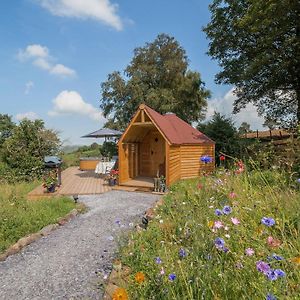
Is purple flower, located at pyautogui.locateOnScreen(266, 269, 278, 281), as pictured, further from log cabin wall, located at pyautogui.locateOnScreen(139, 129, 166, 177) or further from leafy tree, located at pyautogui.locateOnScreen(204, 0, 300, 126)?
leafy tree, located at pyautogui.locateOnScreen(204, 0, 300, 126)

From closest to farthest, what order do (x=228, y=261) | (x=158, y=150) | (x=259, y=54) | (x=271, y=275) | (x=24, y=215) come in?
(x=271, y=275), (x=228, y=261), (x=24, y=215), (x=158, y=150), (x=259, y=54)

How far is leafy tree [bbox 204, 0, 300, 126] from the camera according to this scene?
555 inches

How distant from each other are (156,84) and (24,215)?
2114cm

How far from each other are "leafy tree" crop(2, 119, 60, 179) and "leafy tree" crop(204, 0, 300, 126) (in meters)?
11.8

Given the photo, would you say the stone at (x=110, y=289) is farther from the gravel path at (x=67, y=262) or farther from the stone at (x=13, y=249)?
the stone at (x=13, y=249)

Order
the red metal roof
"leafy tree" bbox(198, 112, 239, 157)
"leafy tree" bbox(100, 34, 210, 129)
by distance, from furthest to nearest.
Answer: "leafy tree" bbox(100, 34, 210, 129)
"leafy tree" bbox(198, 112, 239, 157)
the red metal roof

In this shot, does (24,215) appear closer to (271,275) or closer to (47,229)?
(47,229)

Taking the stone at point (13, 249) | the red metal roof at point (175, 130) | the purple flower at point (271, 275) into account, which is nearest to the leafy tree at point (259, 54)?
the red metal roof at point (175, 130)

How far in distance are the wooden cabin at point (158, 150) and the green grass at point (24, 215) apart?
4119 mm

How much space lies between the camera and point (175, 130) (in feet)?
41.3

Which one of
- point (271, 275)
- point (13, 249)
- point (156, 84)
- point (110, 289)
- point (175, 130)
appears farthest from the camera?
point (156, 84)

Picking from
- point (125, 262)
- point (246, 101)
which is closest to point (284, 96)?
point (246, 101)

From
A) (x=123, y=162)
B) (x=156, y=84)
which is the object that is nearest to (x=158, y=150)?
(x=123, y=162)

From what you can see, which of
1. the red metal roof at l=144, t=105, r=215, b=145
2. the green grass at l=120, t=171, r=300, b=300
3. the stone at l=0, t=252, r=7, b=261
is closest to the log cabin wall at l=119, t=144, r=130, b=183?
the red metal roof at l=144, t=105, r=215, b=145
